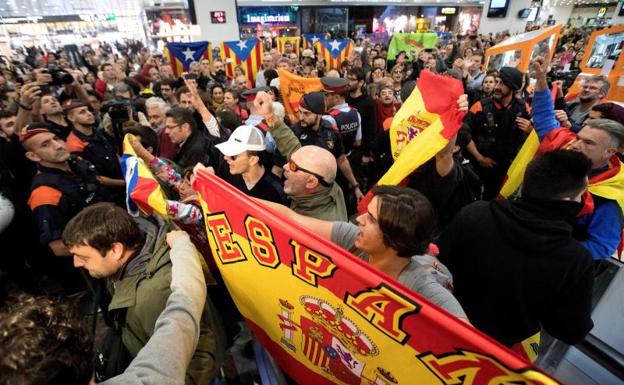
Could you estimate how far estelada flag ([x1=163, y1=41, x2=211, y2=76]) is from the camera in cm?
793

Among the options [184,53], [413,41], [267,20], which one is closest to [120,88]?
[184,53]

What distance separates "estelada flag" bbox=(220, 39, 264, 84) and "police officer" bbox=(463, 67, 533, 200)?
6103 millimetres

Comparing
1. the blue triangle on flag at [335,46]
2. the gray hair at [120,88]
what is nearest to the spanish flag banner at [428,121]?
the gray hair at [120,88]

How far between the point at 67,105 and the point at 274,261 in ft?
11.5

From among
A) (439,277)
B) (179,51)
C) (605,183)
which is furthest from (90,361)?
(179,51)

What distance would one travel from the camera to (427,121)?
7.71 feet

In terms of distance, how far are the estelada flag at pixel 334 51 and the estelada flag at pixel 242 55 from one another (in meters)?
1.86

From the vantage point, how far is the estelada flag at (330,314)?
36.4 inches

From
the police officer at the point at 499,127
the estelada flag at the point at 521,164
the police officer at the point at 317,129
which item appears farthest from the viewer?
the police officer at the point at 499,127

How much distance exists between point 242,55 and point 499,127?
6617mm

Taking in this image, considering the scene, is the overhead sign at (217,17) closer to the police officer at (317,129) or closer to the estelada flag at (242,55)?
the estelada flag at (242,55)

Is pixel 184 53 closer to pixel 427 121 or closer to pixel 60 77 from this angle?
pixel 60 77

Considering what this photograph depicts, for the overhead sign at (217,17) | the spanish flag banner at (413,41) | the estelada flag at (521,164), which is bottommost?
the estelada flag at (521,164)

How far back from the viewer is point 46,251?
3074mm
